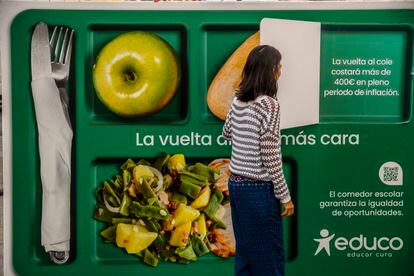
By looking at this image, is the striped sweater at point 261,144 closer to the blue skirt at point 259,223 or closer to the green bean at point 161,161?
the blue skirt at point 259,223

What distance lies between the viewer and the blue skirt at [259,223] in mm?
2533

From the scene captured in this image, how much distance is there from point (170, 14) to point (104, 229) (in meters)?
1.17

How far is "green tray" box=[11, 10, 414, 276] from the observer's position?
3.01 m

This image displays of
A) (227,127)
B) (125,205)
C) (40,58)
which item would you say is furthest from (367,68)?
(40,58)

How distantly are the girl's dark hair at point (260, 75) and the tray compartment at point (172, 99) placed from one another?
54 centimetres

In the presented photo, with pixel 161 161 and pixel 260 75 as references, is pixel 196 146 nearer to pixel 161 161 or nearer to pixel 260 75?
pixel 161 161

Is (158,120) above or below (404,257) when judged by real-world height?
above

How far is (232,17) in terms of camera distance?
2996mm

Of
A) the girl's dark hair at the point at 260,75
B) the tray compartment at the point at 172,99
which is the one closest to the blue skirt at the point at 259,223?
the girl's dark hair at the point at 260,75

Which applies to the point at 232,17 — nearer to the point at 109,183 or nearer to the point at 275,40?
the point at 275,40

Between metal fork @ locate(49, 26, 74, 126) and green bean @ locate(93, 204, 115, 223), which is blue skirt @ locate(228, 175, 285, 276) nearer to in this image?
green bean @ locate(93, 204, 115, 223)

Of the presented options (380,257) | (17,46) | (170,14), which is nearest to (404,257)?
(380,257)

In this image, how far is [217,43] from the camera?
3.02m

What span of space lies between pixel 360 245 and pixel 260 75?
46.1 inches
